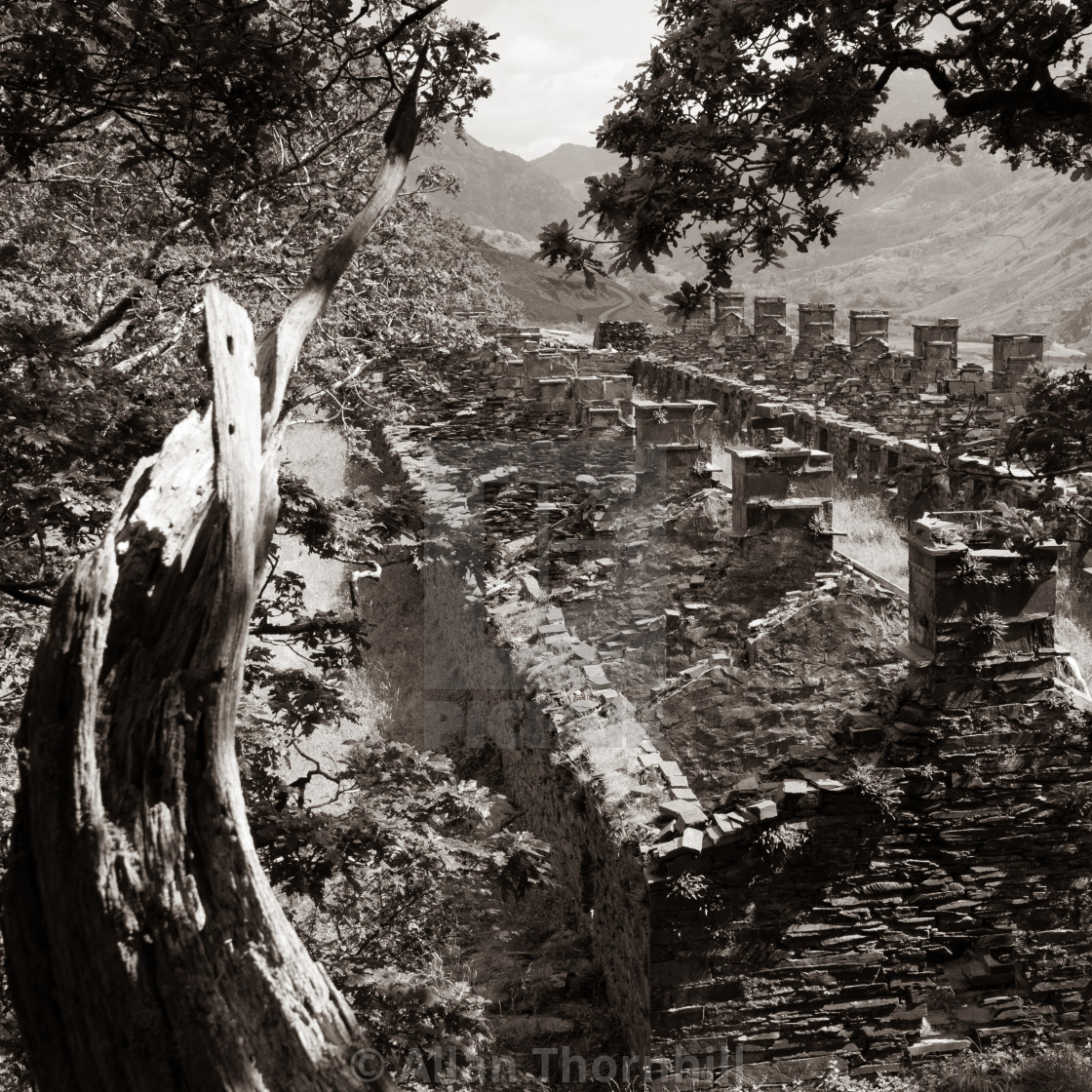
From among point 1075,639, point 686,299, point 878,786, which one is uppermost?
point 686,299

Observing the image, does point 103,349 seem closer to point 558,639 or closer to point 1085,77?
point 558,639

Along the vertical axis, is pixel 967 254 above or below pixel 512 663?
above

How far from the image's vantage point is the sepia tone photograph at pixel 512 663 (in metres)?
2.17

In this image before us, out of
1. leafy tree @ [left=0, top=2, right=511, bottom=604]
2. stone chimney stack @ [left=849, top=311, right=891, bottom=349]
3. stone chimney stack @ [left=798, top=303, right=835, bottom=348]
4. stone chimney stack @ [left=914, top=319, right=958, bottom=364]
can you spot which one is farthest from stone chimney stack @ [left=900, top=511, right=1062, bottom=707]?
stone chimney stack @ [left=798, top=303, right=835, bottom=348]

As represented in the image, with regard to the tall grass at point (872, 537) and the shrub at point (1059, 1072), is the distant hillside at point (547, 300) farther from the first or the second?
the shrub at point (1059, 1072)

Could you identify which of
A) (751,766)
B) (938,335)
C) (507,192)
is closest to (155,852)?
(751,766)

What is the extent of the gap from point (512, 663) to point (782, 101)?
5.52 m

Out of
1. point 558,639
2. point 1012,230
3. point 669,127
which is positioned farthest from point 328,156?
point 1012,230

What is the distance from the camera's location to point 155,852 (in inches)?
83.3

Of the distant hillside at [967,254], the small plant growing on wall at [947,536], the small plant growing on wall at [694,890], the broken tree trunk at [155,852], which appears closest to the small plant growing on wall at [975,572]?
the small plant growing on wall at [947,536]

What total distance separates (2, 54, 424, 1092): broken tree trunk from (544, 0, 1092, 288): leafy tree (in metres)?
4.00

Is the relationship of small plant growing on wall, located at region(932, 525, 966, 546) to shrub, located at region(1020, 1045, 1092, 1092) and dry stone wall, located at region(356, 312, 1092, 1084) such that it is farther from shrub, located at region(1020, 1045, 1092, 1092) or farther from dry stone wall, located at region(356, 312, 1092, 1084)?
shrub, located at region(1020, 1045, 1092, 1092)

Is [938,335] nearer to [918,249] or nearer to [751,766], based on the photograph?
[751,766]

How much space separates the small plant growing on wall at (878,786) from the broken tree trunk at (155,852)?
15.1 ft
